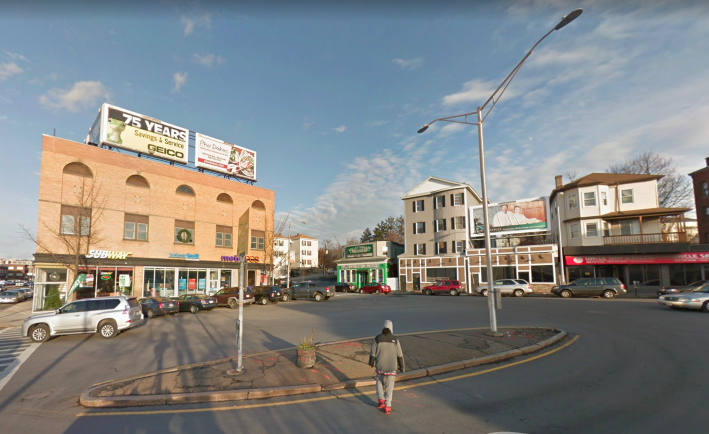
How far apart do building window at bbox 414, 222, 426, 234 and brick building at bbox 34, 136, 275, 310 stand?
2248 cm

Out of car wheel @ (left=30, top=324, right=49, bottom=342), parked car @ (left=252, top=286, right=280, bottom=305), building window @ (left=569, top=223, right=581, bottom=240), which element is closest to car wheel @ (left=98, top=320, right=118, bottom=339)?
car wheel @ (left=30, top=324, right=49, bottom=342)

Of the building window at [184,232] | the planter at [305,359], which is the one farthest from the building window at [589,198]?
the building window at [184,232]

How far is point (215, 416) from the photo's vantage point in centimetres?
620

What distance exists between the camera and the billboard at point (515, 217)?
134ft

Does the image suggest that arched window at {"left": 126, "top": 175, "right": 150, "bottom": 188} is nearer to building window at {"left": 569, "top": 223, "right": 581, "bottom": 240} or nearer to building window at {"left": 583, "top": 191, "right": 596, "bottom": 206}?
building window at {"left": 569, "top": 223, "right": 581, "bottom": 240}

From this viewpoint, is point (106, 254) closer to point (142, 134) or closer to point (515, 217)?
point (142, 134)

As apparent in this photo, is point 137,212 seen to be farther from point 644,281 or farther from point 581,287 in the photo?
point 644,281

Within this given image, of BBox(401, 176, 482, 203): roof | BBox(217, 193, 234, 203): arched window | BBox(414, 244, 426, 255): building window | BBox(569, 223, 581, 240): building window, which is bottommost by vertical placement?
BBox(414, 244, 426, 255): building window

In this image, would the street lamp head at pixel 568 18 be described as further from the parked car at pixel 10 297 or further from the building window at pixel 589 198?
the parked car at pixel 10 297

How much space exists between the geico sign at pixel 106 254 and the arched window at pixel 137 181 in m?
6.42

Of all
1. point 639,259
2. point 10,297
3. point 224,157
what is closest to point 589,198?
point 639,259

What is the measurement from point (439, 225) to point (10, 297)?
52319mm

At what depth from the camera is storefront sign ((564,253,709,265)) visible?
108 ft

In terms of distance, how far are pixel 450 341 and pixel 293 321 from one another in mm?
9789
